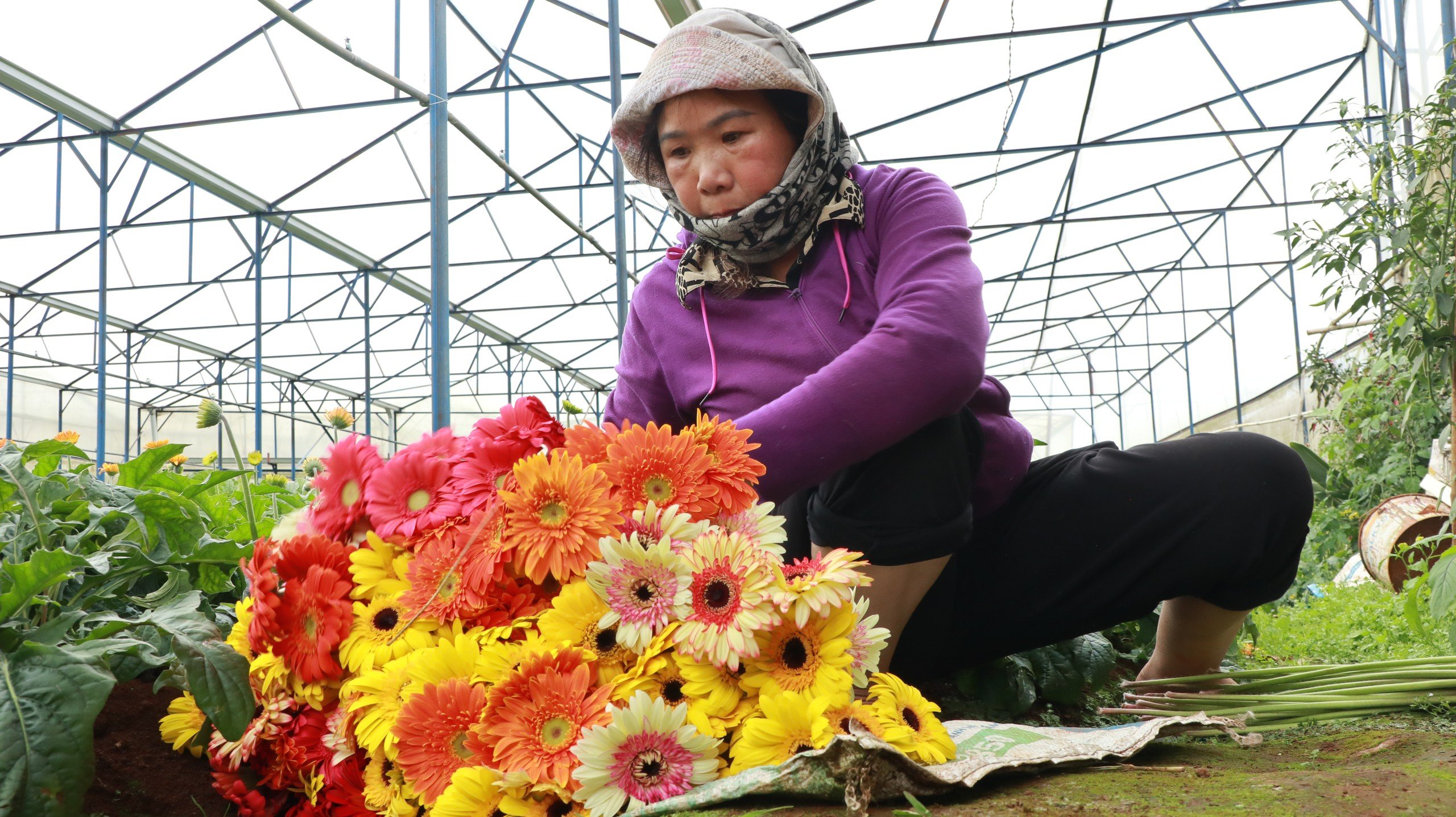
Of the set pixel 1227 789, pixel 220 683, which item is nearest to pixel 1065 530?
pixel 1227 789

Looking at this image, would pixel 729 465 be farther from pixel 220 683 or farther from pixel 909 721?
pixel 220 683

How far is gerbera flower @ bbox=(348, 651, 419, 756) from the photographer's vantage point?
880 mm

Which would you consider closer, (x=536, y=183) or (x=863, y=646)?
(x=863, y=646)

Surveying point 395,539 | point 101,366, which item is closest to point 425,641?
point 395,539

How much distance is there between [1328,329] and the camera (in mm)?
5281

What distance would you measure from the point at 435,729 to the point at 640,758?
188mm

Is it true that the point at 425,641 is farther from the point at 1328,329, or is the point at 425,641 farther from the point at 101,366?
the point at 101,366

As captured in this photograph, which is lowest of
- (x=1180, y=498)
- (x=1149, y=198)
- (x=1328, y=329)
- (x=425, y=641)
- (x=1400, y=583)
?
(x=1400, y=583)

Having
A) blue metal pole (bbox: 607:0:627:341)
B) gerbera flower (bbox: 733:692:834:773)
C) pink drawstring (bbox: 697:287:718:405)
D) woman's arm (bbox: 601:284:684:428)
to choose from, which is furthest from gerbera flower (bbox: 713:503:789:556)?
blue metal pole (bbox: 607:0:627:341)

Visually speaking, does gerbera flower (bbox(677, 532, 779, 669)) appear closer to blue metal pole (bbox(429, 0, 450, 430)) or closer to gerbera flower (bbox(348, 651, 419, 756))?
gerbera flower (bbox(348, 651, 419, 756))

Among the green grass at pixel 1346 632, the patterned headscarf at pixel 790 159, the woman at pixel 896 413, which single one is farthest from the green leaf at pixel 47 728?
the green grass at pixel 1346 632

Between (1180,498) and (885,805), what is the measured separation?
Answer: 26.0 inches

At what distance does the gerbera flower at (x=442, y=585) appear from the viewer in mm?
898

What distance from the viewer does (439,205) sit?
398 cm
